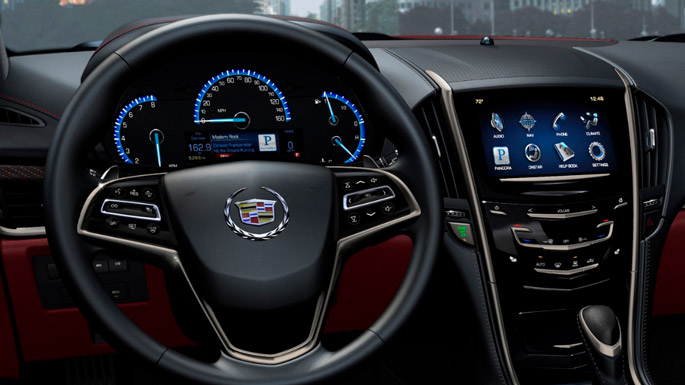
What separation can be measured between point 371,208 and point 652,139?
44.7 inches

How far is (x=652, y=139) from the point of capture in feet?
7.65

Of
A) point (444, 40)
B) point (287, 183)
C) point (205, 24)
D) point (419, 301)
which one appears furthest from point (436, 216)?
point (444, 40)

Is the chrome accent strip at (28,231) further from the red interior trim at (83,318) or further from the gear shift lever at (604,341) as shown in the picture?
the gear shift lever at (604,341)

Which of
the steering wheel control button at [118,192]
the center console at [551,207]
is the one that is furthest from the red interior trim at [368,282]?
the steering wheel control button at [118,192]

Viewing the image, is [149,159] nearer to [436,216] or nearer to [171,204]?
[171,204]

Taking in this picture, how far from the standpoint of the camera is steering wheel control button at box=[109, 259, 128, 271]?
2012mm

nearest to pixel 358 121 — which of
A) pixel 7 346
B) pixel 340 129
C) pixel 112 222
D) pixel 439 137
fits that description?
pixel 340 129

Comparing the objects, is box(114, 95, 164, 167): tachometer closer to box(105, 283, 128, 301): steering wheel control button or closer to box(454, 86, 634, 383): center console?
box(105, 283, 128, 301): steering wheel control button

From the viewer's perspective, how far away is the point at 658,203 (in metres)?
Answer: 2.36

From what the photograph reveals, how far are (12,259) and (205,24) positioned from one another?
37.0 inches

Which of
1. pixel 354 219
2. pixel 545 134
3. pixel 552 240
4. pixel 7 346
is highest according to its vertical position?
pixel 545 134

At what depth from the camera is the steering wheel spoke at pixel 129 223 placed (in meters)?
1.52

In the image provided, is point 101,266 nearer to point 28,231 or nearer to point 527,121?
point 28,231

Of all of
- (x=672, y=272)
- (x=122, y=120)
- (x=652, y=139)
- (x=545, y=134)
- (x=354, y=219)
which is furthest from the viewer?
(x=672, y=272)
